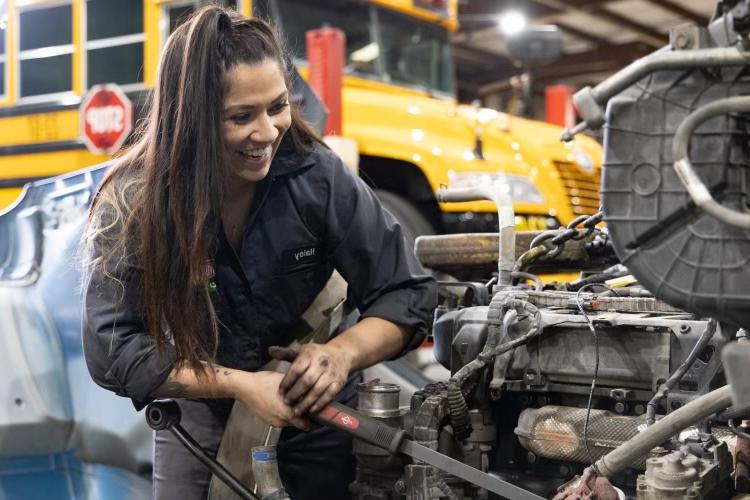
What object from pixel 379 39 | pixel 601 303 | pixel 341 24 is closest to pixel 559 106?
pixel 379 39

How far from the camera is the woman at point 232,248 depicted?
66.3 inches

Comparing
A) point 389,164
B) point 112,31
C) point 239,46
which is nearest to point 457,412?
point 239,46

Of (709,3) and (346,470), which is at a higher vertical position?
(709,3)

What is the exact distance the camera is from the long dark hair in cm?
168

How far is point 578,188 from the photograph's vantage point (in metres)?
5.19

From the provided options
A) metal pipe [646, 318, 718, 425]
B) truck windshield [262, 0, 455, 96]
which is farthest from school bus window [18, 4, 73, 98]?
metal pipe [646, 318, 718, 425]

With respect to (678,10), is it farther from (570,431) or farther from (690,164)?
(690,164)

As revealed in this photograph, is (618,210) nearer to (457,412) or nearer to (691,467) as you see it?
(691,467)

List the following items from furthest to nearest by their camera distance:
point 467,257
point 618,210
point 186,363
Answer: point 467,257, point 186,363, point 618,210

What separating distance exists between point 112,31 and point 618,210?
426 cm

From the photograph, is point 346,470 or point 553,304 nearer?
point 553,304

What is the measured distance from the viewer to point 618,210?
1320 mm

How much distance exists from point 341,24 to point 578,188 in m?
1.64

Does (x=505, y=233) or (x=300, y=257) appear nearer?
(x=300, y=257)
